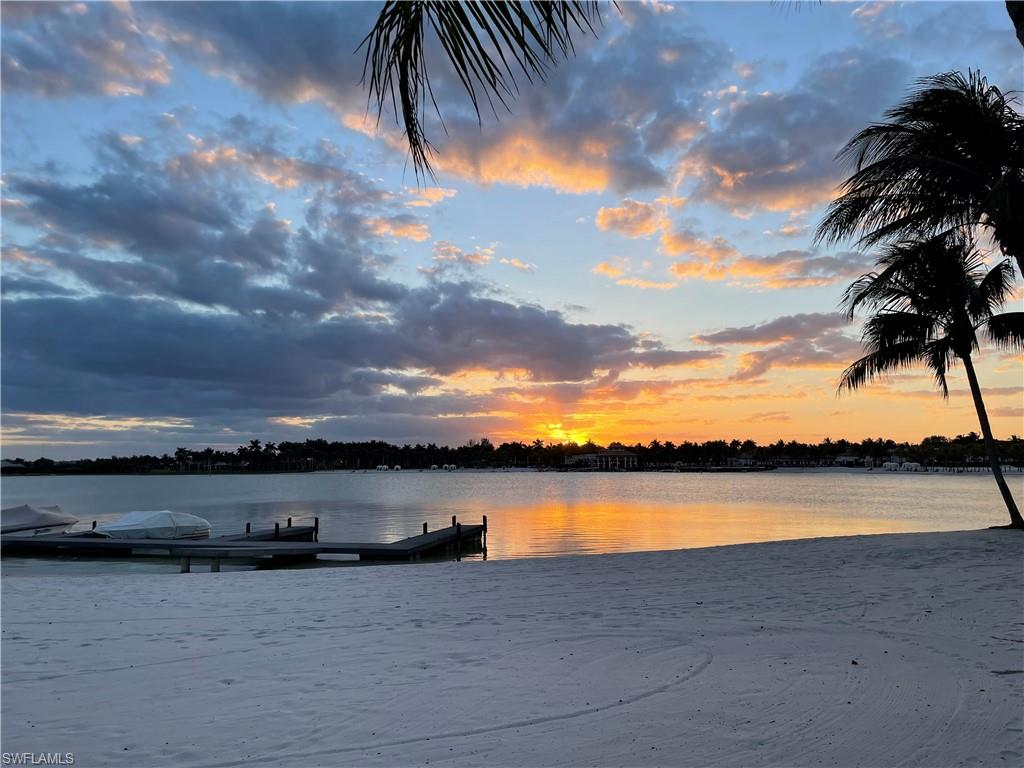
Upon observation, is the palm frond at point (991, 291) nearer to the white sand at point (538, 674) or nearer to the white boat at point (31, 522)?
the white sand at point (538, 674)

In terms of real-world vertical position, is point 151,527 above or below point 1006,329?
below

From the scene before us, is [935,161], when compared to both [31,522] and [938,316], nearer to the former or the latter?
[938,316]

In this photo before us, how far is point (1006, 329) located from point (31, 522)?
39.0m

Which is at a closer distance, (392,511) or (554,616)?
(554,616)

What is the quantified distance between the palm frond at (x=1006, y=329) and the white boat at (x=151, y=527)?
29.2 m

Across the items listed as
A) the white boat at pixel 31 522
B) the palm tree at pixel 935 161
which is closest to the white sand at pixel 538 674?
the palm tree at pixel 935 161

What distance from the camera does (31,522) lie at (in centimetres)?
3167

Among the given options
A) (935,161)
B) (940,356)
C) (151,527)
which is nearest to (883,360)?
(940,356)

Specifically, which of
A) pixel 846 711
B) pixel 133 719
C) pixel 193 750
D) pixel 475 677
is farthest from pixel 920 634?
pixel 133 719

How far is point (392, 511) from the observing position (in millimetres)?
50812

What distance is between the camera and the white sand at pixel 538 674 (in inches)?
167

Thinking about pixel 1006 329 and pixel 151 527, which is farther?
pixel 151 527

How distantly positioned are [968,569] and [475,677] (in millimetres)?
9421

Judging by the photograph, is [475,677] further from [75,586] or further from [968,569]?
[75,586]
